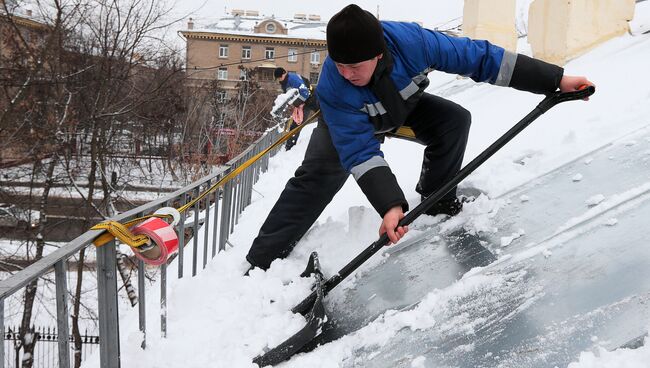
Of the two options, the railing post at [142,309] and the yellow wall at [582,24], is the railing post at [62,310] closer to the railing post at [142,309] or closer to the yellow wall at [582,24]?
the railing post at [142,309]

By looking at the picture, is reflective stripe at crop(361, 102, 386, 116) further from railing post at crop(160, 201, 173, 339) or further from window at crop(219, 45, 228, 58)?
window at crop(219, 45, 228, 58)

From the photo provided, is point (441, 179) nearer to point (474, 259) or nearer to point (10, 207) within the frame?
point (474, 259)

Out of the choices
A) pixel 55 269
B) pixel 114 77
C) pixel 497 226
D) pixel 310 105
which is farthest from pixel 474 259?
pixel 114 77

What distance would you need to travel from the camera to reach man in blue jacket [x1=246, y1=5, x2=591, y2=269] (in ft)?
7.86

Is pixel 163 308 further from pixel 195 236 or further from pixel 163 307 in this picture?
pixel 195 236

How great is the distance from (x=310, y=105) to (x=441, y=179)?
5.88 metres

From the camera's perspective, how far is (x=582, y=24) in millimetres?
7031

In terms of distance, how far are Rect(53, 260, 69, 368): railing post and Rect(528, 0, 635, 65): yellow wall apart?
269 inches

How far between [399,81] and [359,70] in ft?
0.99

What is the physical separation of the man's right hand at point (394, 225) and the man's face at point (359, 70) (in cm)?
60

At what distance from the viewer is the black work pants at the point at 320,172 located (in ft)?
10.0

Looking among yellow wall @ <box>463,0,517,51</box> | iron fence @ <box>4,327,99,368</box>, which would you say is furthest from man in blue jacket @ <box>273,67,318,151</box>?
iron fence @ <box>4,327,99,368</box>

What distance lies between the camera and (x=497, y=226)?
3.06 meters

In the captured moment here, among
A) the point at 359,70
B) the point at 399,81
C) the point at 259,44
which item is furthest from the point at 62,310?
the point at 259,44
